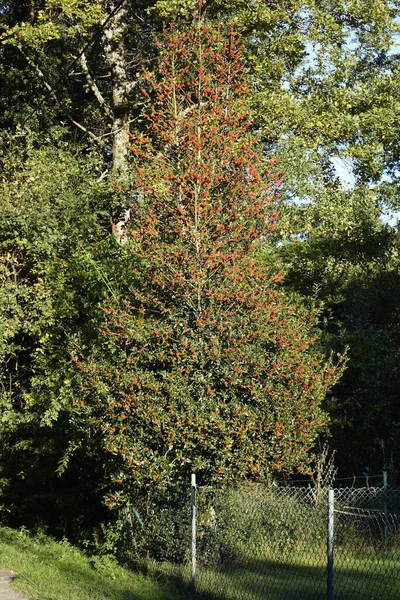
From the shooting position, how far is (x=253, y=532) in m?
9.24

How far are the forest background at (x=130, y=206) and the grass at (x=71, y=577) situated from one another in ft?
4.24

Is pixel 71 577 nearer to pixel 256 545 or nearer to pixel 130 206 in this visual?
pixel 256 545

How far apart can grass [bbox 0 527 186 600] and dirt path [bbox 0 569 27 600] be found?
0.09 metres

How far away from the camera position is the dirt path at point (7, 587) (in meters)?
8.77

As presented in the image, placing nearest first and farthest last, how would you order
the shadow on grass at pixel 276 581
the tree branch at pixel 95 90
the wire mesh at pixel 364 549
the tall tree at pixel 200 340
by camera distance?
1. the shadow on grass at pixel 276 581
2. the wire mesh at pixel 364 549
3. the tall tree at pixel 200 340
4. the tree branch at pixel 95 90

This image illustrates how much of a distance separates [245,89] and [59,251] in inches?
267

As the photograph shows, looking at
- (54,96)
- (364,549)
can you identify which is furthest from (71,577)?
(54,96)

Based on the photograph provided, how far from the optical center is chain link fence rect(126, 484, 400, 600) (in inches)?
344

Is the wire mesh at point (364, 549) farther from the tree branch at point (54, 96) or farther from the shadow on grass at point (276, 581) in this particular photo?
the tree branch at point (54, 96)

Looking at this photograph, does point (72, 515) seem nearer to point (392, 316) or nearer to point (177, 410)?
point (177, 410)

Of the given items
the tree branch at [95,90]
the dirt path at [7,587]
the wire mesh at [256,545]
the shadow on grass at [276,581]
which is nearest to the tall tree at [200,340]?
the wire mesh at [256,545]

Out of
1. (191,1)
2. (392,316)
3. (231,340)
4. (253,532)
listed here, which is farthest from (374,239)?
(253,532)

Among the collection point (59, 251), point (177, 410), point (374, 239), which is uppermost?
point (374, 239)

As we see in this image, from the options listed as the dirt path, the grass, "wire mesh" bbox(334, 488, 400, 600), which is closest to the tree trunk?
the grass
